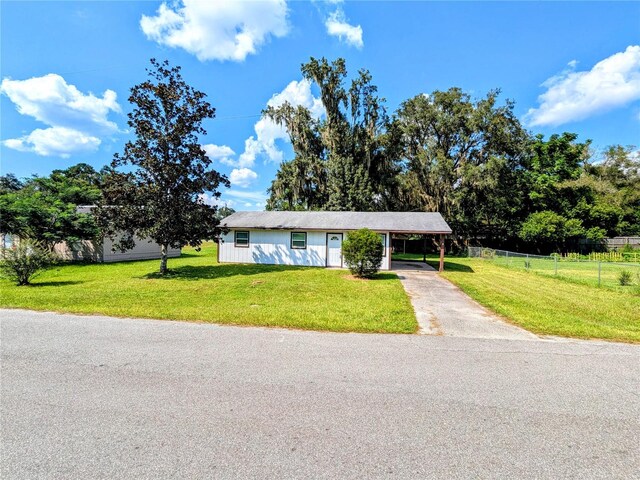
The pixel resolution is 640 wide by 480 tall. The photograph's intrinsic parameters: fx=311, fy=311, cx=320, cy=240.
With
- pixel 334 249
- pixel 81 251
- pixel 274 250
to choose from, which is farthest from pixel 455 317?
pixel 81 251

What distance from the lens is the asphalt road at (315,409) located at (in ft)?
7.48

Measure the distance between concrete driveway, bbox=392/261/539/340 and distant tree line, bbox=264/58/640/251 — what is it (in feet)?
61.8

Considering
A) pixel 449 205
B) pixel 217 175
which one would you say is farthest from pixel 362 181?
pixel 217 175

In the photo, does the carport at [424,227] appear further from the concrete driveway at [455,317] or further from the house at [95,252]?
the house at [95,252]

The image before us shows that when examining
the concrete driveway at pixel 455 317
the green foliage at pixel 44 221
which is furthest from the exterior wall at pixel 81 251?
the concrete driveway at pixel 455 317

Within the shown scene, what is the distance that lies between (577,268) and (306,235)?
1726 centimetres

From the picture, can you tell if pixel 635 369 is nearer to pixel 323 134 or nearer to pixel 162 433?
pixel 162 433

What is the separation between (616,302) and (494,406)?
27.2 ft

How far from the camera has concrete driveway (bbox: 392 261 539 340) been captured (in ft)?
18.7

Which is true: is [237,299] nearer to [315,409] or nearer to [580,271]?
[315,409]

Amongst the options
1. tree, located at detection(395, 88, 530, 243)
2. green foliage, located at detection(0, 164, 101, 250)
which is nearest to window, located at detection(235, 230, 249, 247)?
green foliage, located at detection(0, 164, 101, 250)

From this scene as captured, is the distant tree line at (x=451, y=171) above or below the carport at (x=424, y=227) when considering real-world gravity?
above

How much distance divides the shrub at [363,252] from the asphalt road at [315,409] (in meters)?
7.59

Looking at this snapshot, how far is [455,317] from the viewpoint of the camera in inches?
272
